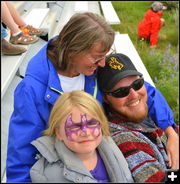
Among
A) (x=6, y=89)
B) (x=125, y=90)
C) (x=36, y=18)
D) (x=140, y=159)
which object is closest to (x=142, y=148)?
(x=140, y=159)

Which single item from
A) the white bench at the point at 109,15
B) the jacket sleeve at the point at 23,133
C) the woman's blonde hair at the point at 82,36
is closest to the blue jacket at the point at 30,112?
the jacket sleeve at the point at 23,133

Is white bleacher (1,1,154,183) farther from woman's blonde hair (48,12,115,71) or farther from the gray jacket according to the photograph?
woman's blonde hair (48,12,115,71)

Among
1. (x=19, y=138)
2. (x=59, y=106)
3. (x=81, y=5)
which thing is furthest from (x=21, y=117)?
(x=81, y=5)

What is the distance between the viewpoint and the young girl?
1.52 m

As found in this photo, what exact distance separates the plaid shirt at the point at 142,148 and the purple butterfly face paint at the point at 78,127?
289 mm

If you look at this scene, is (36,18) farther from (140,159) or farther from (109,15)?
(140,159)

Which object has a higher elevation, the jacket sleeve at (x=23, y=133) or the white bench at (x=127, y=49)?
the jacket sleeve at (x=23, y=133)

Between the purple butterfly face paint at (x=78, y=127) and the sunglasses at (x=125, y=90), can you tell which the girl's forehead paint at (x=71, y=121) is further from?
the sunglasses at (x=125, y=90)

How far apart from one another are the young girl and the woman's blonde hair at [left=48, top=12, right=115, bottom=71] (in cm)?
35

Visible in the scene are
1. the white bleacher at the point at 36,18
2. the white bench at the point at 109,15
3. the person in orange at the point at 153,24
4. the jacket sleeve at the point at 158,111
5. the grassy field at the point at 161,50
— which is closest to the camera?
the jacket sleeve at the point at 158,111

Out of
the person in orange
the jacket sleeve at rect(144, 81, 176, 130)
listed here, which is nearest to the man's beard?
the jacket sleeve at rect(144, 81, 176, 130)

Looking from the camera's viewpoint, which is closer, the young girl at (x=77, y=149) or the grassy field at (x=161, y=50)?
the young girl at (x=77, y=149)

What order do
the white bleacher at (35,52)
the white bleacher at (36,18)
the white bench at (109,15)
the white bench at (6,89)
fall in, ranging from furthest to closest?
the white bench at (109,15)
the white bleacher at (36,18)
the white bleacher at (35,52)
the white bench at (6,89)

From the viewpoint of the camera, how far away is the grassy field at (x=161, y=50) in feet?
12.7
